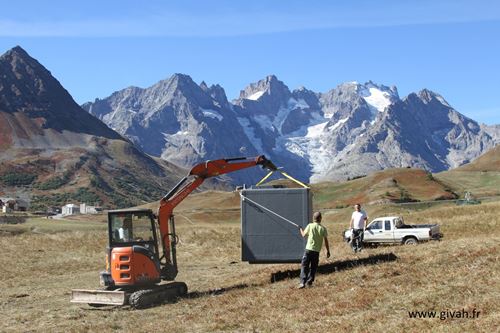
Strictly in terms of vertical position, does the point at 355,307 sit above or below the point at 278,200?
below

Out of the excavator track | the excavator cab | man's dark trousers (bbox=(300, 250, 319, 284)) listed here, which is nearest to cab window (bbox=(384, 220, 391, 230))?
the excavator track

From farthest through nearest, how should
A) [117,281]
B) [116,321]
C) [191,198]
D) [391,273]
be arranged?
[191,198], [117,281], [391,273], [116,321]

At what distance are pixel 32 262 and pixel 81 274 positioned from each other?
6884 mm

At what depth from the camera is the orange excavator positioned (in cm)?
2017

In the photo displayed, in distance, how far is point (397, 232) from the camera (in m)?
36.1

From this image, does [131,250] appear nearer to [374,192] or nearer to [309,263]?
[309,263]

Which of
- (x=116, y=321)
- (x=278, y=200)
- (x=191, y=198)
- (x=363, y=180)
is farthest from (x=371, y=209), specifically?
(x=191, y=198)

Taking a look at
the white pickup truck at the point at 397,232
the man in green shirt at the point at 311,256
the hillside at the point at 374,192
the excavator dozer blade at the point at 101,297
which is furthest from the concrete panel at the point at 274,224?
the hillside at the point at 374,192

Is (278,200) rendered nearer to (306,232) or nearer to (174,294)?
(306,232)

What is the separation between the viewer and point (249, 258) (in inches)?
909

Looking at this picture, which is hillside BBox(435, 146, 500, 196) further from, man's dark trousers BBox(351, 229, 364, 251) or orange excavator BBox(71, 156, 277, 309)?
orange excavator BBox(71, 156, 277, 309)

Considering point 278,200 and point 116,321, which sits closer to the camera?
point 116,321

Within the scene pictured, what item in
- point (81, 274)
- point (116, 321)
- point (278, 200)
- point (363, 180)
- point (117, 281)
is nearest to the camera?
point (116, 321)

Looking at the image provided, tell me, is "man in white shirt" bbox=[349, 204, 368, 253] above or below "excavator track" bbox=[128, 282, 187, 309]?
above
